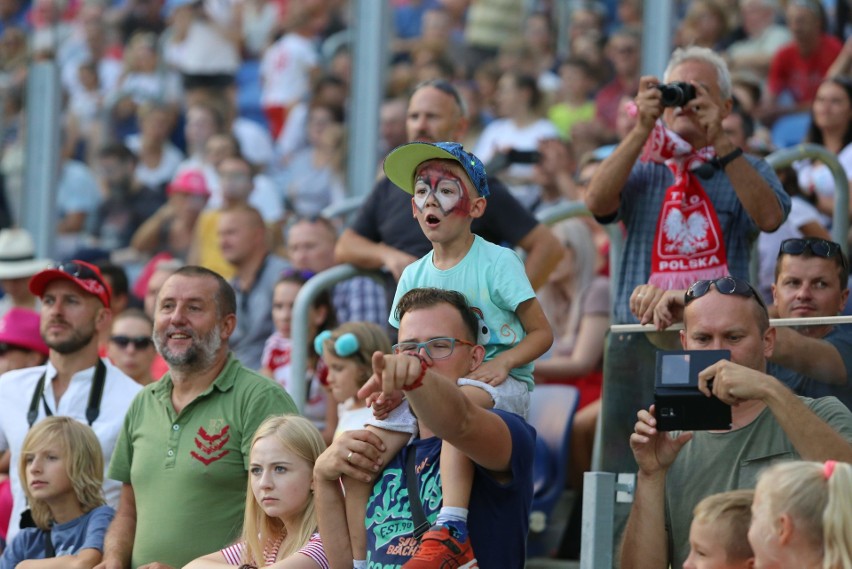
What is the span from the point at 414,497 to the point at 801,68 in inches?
261

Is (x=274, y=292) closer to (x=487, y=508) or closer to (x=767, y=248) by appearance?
(x=767, y=248)

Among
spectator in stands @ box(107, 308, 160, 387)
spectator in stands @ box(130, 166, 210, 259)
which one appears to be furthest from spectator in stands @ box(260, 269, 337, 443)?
spectator in stands @ box(130, 166, 210, 259)

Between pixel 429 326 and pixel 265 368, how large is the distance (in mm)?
3278

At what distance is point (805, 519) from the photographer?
3.57 meters

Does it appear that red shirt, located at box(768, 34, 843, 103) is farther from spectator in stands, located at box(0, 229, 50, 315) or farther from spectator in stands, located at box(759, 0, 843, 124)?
spectator in stands, located at box(0, 229, 50, 315)

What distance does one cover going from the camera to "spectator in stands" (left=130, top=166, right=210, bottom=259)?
10.7 m

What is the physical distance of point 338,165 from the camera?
10688 mm

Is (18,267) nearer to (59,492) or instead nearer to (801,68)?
(59,492)

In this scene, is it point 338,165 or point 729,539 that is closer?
point 729,539

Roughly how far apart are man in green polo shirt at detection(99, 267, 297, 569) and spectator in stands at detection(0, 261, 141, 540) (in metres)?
0.51

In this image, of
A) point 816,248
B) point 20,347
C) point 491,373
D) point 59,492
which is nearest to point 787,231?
point 816,248

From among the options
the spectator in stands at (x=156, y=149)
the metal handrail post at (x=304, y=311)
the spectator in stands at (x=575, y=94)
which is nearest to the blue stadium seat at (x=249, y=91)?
the spectator in stands at (x=156, y=149)

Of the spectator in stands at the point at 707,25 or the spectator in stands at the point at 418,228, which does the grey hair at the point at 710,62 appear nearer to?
the spectator in stands at the point at 418,228

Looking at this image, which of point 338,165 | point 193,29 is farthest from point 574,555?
point 193,29
